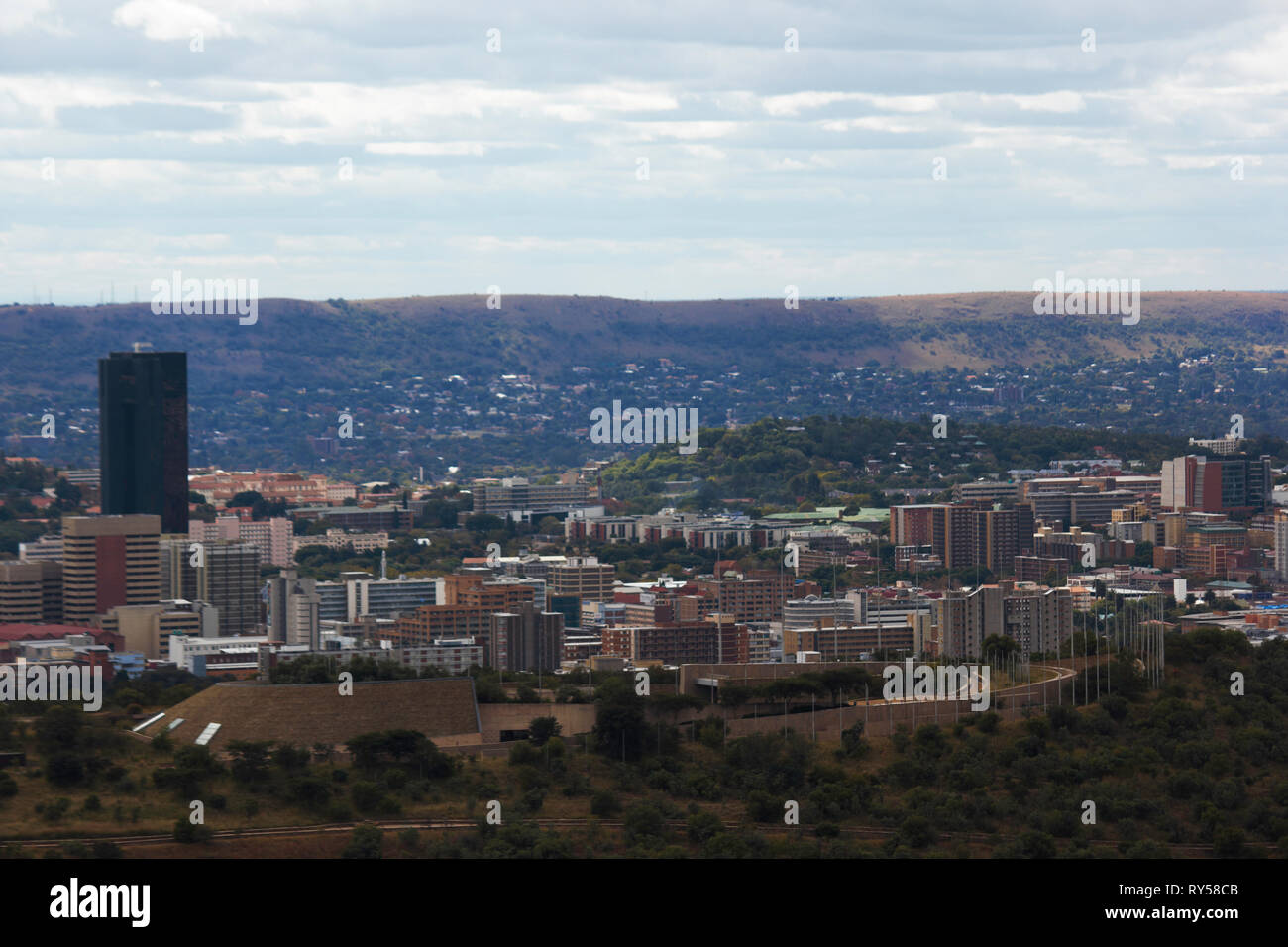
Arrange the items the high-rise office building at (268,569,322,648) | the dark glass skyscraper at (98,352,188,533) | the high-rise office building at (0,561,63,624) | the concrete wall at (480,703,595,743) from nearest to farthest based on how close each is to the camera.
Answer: the concrete wall at (480,703,595,743)
the high-rise office building at (268,569,322,648)
the high-rise office building at (0,561,63,624)
the dark glass skyscraper at (98,352,188,533)

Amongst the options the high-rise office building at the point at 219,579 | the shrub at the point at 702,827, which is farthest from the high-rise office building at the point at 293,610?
the shrub at the point at 702,827

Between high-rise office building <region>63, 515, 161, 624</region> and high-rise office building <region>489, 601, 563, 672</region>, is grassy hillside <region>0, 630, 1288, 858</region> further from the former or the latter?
high-rise office building <region>63, 515, 161, 624</region>

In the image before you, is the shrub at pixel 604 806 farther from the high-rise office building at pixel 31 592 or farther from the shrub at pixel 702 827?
the high-rise office building at pixel 31 592

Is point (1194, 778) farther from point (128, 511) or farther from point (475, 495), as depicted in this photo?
point (475, 495)

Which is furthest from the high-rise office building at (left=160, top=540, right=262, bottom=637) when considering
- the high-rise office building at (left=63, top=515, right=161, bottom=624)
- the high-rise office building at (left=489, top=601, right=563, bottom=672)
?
the high-rise office building at (left=489, top=601, right=563, bottom=672)

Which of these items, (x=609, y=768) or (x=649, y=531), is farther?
→ (x=649, y=531)

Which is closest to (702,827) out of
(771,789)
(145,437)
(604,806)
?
(604,806)
